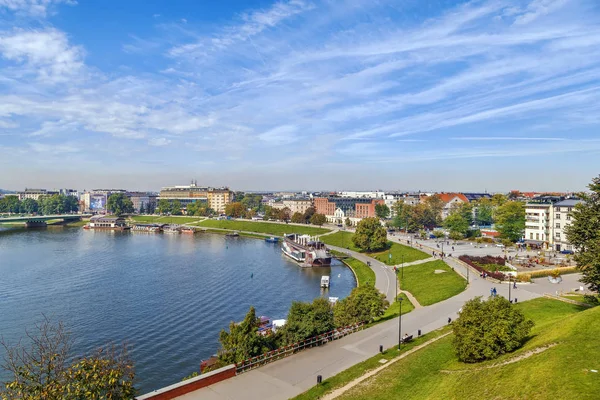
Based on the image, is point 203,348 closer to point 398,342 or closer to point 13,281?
point 398,342

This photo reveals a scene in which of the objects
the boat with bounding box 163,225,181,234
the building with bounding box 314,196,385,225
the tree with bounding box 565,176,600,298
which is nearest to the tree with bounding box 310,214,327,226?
the building with bounding box 314,196,385,225

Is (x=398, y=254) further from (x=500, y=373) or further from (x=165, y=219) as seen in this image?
(x=165, y=219)

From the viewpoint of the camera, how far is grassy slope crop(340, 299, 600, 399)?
1616cm

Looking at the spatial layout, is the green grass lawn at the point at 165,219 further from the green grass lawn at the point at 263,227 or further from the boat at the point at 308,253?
the boat at the point at 308,253

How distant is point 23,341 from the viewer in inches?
1459

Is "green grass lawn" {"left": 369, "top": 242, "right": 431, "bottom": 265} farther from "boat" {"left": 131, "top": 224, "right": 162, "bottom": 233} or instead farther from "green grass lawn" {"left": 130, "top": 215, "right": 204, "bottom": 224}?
"green grass lawn" {"left": 130, "top": 215, "right": 204, "bottom": 224}

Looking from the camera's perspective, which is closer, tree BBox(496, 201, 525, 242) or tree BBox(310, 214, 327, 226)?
tree BBox(496, 201, 525, 242)

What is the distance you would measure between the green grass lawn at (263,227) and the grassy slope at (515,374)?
95980 millimetres

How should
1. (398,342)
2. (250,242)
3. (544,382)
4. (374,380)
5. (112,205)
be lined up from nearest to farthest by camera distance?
(544,382) < (374,380) < (398,342) < (250,242) < (112,205)

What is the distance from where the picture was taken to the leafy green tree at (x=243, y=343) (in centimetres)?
2589

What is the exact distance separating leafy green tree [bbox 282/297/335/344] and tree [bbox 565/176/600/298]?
19736 millimetres

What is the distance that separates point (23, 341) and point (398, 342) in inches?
1279

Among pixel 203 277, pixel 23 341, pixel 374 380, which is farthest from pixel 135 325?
pixel 374 380

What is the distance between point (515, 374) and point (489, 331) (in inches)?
182
